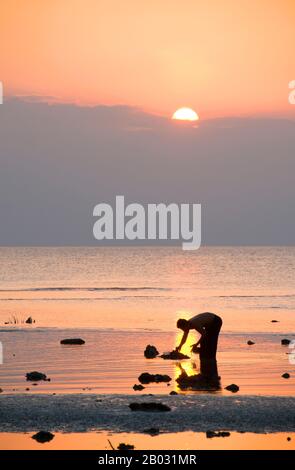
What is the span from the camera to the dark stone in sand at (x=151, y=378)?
1197 inches

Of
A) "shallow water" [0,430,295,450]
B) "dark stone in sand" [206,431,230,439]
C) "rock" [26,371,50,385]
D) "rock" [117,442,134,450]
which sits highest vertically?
"rock" [26,371,50,385]

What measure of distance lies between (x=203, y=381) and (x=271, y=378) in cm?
279

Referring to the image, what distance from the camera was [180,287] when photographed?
111 m

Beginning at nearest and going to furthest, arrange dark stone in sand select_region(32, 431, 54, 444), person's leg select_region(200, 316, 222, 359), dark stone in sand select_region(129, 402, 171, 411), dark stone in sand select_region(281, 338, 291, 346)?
dark stone in sand select_region(32, 431, 54, 444), dark stone in sand select_region(129, 402, 171, 411), person's leg select_region(200, 316, 222, 359), dark stone in sand select_region(281, 338, 291, 346)

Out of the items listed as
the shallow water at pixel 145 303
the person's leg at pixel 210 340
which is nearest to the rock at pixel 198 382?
the person's leg at pixel 210 340

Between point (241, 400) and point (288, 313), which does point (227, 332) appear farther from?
point (241, 400)

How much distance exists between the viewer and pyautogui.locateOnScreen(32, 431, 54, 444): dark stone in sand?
22000 millimetres

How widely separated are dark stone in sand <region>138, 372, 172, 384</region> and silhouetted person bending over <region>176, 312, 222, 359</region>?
1534 millimetres

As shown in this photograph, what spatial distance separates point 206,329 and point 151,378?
332 cm

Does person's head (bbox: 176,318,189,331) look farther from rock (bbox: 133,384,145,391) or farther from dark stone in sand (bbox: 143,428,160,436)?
dark stone in sand (bbox: 143,428,160,436)

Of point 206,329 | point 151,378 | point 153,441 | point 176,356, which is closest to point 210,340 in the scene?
point 206,329

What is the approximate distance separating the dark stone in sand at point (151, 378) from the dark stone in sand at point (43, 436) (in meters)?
8.25

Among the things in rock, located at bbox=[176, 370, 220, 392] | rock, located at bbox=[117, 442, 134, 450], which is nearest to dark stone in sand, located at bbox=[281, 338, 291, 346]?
rock, located at bbox=[176, 370, 220, 392]

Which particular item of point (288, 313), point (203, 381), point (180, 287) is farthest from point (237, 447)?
point (180, 287)
